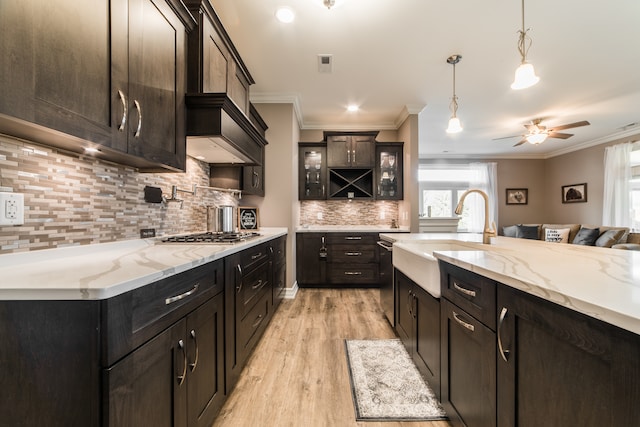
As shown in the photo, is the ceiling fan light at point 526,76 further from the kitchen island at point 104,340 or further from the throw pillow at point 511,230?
the throw pillow at point 511,230

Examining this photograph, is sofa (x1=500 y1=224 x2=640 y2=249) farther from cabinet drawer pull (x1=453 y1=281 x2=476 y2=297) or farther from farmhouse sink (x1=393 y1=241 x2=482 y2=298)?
cabinet drawer pull (x1=453 y1=281 x2=476 y2=297)

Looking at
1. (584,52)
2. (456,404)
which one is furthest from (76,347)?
(584,52)

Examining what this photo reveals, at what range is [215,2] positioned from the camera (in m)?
1.97

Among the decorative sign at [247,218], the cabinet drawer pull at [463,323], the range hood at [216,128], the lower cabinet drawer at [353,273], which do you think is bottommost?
the lower cabinet drawer at [353,273]

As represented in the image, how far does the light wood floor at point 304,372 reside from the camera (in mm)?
1383

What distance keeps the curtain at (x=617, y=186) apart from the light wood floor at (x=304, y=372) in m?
5.38

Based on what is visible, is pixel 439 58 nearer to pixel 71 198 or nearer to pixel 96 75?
pixel 96 75

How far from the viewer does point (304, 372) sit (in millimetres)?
1780

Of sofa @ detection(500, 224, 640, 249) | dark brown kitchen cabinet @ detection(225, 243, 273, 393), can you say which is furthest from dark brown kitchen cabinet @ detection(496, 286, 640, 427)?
sofa @ detection(500, 224, 640, 249)

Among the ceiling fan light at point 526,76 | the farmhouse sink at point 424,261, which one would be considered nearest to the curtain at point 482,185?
the ceiling fan light at point 526,76

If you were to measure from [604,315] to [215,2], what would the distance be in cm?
271

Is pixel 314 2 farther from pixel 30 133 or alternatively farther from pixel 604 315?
pixel 604 315

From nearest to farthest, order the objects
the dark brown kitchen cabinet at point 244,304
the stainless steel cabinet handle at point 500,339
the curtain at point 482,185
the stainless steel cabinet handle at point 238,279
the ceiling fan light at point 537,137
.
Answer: the stainless steel cabinet handle at point 500,339, the dark brown kitchen cabinet at point 244,304, the stainless steel cabinet handle at point 238,279, the ceiling fan light at point 537,137, the curtain at point 482,185

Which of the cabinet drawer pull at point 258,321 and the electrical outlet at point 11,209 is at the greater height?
the electrical outlet at point 11,209
